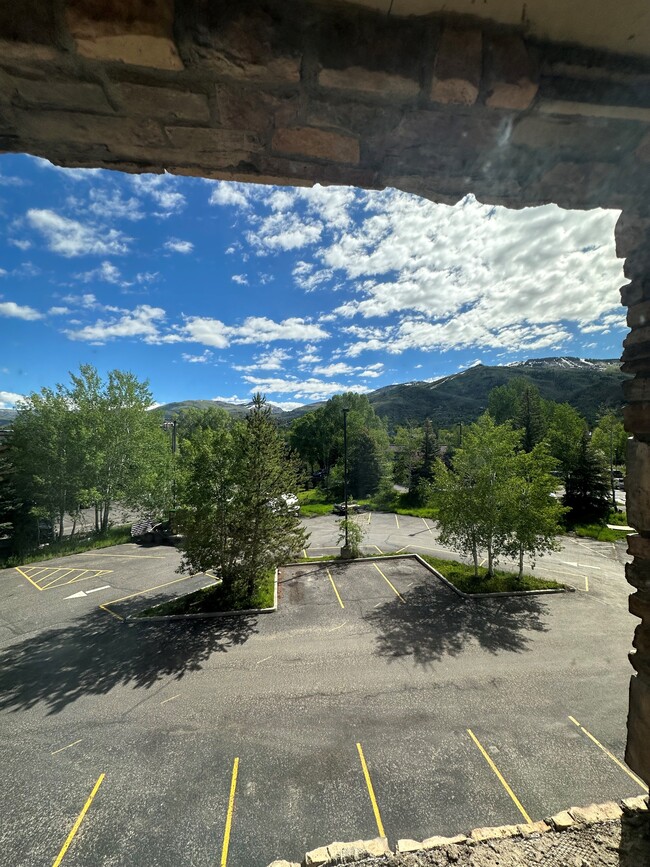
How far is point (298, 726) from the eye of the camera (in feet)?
22.0

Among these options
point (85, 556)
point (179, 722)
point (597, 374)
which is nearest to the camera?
point (179, 722)

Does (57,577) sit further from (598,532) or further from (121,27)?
(598,532)

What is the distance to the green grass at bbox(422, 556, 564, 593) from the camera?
13203 millimetres

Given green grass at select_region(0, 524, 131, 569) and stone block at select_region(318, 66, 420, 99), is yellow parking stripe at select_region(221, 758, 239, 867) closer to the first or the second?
stone block at select_region(318, 66, 420, 99)

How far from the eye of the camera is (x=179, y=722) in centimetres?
691

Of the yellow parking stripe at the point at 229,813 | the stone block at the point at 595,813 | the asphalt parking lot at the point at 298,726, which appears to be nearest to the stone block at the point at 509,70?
the stone block at the point at 595,813

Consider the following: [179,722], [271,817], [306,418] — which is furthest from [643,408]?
[306,418]

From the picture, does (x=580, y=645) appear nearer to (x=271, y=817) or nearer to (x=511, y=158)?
(x=271, y=817)

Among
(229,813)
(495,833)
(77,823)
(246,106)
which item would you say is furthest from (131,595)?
(246,106)

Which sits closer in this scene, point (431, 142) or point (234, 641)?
point (431, 142)

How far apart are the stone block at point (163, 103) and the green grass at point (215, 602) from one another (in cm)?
1271

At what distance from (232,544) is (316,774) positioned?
7.69 meters

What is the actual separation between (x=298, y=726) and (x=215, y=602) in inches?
261

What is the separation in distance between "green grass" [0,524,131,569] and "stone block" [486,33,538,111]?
24.2 m
